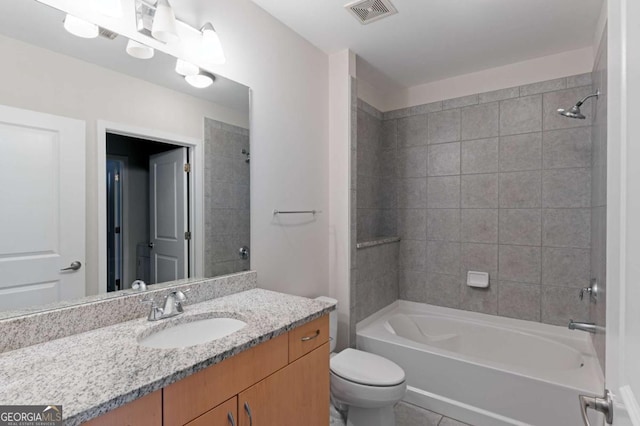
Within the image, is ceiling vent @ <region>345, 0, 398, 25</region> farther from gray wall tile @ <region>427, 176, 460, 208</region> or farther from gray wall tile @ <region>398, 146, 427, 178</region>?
gray wall tile @ <region>427, 176, 460, 208</region>

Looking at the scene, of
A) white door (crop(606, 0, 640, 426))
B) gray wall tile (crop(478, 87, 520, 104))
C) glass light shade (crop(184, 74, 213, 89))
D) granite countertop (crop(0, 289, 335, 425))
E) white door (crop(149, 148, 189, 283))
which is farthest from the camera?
gray wall tile (crop(478, 87, 520, 104))

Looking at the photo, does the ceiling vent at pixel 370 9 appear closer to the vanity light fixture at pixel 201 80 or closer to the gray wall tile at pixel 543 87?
the vanity light fixture at pixel 201 80

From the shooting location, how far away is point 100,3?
1213 millimetres

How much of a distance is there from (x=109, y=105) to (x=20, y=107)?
0.92 ft

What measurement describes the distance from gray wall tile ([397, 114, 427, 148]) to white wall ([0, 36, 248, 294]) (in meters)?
2.23

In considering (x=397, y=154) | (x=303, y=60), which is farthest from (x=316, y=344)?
(x=397, y=154)

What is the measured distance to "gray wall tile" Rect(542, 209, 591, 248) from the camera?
2379 mm

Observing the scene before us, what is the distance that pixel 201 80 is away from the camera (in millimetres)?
1620

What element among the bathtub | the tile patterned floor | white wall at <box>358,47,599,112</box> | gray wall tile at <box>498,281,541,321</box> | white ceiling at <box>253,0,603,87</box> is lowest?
the tile patterned floor

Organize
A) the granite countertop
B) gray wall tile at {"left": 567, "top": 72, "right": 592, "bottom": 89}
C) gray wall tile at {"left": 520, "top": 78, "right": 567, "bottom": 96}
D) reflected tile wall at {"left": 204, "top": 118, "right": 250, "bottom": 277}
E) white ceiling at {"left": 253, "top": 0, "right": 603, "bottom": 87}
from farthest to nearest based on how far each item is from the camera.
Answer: gray wall tile at {"left": 520, "top": 78, "right": 567, "bottom": 96} → gray wall tile at {"left": 567, "top": 72, "right": 592, "bottom": 89} → white ceiling at {"left": 253, "top": 0, "right": 603, "bottom": 87} → reflected tile wall at {"left": 204, "top": 118, "right": 250, "bottom": 277} → the granite countertop

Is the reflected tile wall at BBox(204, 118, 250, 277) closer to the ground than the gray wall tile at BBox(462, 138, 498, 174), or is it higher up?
closer to the ground

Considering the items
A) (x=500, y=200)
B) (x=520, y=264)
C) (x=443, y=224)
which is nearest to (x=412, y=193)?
(x=443, y=224)

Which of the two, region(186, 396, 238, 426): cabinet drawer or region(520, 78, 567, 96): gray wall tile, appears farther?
region(520, 78, 567, 96): gray wall tile

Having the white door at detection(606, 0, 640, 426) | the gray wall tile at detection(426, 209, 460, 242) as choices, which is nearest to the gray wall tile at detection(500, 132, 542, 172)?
the gray wall tile at detection(426, 209, 460, 242)
